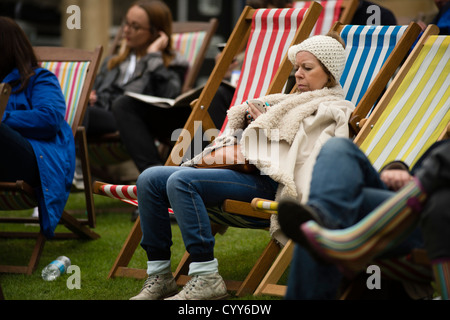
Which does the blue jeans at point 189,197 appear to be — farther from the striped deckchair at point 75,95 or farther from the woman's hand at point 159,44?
the woman's hand at point 159,44

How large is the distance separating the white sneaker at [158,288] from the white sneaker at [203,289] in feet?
0.56

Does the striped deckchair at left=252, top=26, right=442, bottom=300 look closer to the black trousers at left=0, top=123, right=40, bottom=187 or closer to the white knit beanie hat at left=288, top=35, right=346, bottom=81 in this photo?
the white knit beanie hat at left=288, top=35, right=346, bottom=81

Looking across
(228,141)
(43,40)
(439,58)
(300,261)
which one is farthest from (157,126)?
(43,40)

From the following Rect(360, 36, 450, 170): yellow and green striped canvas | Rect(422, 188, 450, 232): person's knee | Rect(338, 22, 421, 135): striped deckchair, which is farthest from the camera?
Rect(338, 22, 421, 135): striped deckchair

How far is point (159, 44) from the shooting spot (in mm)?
5250

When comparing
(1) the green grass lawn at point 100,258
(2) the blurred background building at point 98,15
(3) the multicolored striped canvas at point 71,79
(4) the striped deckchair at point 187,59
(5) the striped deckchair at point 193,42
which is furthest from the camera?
(2) the blurred background building at point 98,15

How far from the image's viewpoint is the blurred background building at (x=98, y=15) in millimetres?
8805

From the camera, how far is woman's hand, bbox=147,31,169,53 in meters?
5.24

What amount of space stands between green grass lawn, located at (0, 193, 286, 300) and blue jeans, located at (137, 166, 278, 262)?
35cm

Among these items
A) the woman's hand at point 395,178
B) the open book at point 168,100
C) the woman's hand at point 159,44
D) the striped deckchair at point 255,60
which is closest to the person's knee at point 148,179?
the striped deckchair at point 255,60

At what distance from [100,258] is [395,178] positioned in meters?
1.99

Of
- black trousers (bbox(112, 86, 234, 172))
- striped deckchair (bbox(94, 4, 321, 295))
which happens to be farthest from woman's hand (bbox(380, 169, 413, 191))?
black trousers (bbox(112, 86, 234, 172))
